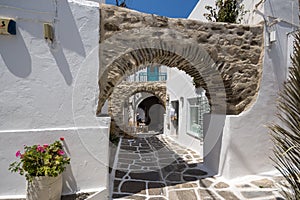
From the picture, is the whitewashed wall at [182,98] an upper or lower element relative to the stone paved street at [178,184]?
upper

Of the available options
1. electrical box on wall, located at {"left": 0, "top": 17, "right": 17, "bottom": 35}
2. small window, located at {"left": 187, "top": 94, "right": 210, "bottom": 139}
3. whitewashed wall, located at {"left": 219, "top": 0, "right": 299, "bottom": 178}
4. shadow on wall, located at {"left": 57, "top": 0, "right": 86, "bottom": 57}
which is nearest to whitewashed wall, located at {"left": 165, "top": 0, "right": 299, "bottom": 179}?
whitewashed wall, located at {"left": 219, "top": 0, "right": 299, "bottom": 178}

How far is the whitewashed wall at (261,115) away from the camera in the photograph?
164 inches

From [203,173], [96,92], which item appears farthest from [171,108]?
[96,92]

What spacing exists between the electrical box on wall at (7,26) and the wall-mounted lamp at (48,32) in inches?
18.9

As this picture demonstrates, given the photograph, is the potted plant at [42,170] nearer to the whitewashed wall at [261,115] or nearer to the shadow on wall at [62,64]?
the shadow on wall at [62,64]

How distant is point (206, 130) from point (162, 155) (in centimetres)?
220

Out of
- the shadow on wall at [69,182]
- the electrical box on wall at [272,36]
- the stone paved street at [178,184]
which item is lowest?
the stone paved street at [178,184]

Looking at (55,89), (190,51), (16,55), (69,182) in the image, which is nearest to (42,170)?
(69,182)

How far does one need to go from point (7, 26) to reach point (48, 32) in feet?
1.99

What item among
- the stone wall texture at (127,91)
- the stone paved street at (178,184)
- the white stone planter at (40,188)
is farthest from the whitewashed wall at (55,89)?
the stone wall texture at (127,91)

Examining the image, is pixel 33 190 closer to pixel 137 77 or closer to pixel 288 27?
pixel 288 27

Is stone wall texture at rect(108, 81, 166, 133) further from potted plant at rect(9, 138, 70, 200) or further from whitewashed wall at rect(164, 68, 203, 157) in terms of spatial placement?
potted plant at rect(9, 138, 70, 200)

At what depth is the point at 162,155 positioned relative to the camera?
21.6 feet

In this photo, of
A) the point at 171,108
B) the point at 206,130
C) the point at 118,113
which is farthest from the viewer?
the point at 118,113
